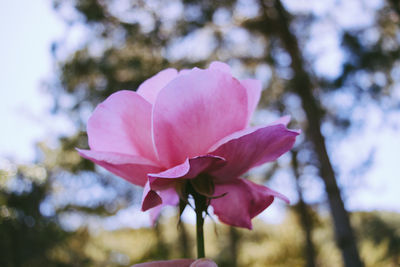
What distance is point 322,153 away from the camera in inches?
166

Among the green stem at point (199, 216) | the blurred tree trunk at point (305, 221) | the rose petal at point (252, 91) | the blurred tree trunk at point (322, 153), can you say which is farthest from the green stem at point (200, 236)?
the blurred tree trunk at point (305, 221)

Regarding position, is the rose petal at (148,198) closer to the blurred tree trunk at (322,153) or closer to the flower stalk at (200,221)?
the flower stalk at (200,221)

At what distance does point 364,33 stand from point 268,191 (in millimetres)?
5185

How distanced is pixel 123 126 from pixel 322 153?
412 centimetres

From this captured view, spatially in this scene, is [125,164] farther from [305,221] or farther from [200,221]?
[305,221]

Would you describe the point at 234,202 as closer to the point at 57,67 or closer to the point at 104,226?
the point at 57,67

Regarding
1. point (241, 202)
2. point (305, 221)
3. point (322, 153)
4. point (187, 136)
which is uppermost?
point (187, 136)

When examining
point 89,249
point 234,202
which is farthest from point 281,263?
point 234,202

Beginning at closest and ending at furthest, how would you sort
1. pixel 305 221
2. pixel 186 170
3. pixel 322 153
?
pixel 186 170 < pixel 322 153 < pixel 305 221

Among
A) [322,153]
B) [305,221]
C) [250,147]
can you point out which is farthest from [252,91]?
[305,221]

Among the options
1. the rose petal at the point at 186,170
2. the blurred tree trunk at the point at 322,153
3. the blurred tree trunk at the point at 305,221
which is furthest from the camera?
the blurred tree trunk at the point at 305,221

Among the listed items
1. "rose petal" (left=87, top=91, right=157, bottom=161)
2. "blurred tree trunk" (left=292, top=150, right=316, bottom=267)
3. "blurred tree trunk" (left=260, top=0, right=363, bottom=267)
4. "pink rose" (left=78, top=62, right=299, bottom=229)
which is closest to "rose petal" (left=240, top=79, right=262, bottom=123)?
"pink rose" (left=78, top=62, right=299, bottom=229)

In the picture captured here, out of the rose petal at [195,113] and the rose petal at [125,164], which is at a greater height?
the rose petal at [195,113]

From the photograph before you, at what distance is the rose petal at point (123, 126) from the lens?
0.41 m
